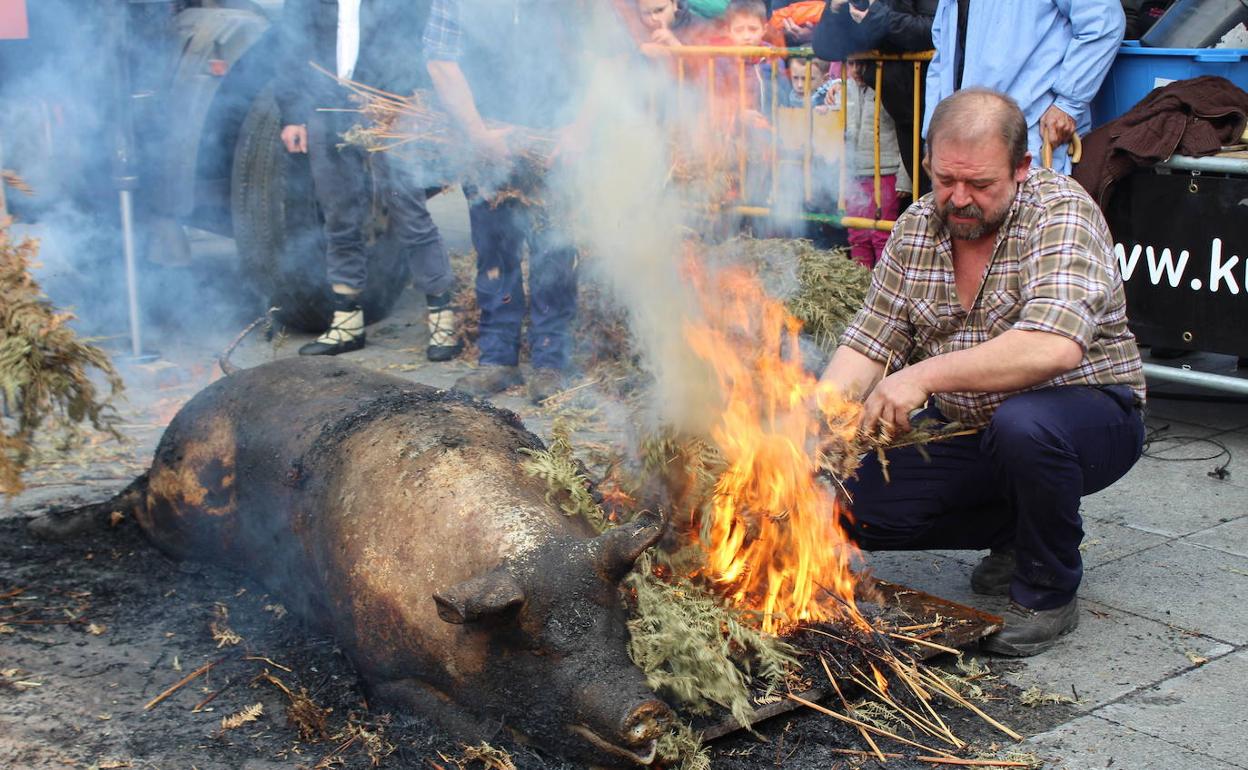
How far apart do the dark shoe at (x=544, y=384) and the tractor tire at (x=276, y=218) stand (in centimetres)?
193

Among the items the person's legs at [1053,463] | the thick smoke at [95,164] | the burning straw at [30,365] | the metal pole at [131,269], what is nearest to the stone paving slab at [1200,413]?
the person's legs at [1053,463]

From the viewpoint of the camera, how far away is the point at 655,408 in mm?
4086

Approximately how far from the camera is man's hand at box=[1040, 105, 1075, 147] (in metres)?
5.84

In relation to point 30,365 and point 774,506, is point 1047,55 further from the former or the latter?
point 30,365

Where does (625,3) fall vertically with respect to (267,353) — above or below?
above

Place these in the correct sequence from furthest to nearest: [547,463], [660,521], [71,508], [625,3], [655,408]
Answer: [625,3] < [71,508] < [655,408] < [547,463] < [660,521]

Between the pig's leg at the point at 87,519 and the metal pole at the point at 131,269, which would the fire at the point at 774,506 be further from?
the metal pole at the point at 131,269

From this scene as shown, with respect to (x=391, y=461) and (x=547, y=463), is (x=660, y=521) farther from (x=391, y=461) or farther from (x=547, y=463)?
(x=391, y=461)

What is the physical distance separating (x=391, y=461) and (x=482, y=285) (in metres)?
3.63

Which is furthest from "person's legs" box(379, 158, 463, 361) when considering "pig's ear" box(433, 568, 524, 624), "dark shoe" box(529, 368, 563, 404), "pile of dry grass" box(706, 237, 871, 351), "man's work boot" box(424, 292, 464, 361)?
"pig's ear" box(433, 568, 524, 624)

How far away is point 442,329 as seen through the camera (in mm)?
7738

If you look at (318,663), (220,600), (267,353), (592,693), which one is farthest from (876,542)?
(267,353)

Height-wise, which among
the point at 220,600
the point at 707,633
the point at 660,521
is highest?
the point at 660,521

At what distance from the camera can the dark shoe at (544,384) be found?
6719mm
